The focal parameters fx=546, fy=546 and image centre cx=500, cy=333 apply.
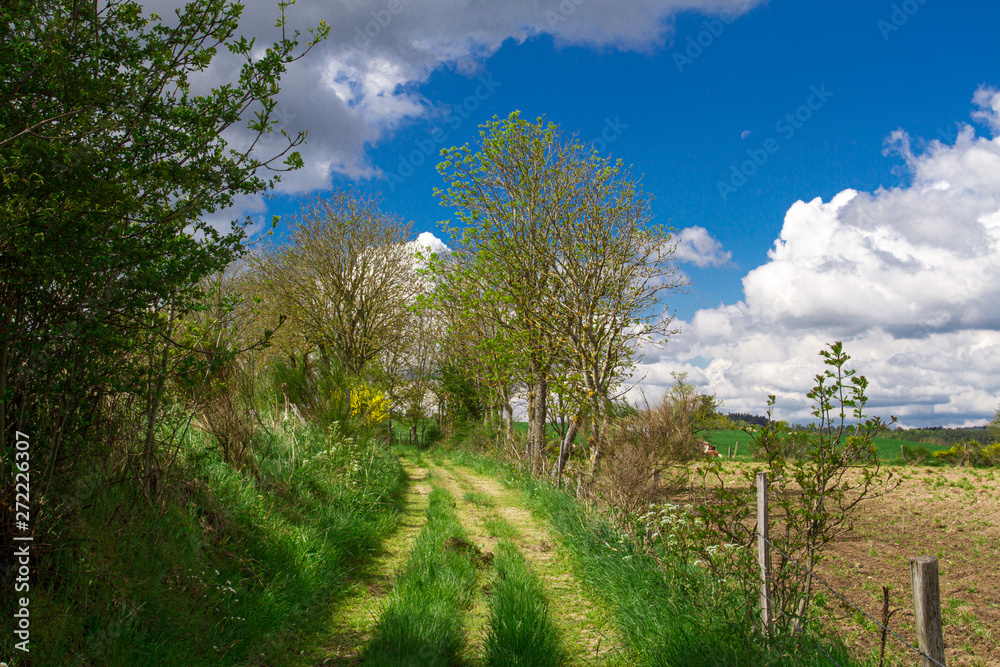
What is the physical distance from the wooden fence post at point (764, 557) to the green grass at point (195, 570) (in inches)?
132

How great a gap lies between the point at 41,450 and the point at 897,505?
19434 mm

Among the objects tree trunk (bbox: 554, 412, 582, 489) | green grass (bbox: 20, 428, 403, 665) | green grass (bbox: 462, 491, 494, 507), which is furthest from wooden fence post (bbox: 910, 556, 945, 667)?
tree trunk (bbox: 554, 412, 582, 489)

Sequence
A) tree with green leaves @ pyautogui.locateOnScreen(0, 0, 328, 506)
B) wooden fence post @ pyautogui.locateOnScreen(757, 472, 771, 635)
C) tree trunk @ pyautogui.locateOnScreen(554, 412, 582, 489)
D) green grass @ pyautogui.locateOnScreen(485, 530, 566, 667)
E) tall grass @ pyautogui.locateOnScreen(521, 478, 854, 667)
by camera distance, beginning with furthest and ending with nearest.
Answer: tree trunk @ pyautogui.locateOnScreen(554, 412, 582, 489) → wooden fence post @ pyautogui.locateOnScreen(757, 472, 771, 635) → green grass @ pyautogui.locateOnScreen(485, 530, 566, 667) → tall grass @ pyautogui.locateOnScreen(521, 478, 854, 667) → tree with green leaves @ pyautogui.locateOnScreen(0, 0, 328, 506)

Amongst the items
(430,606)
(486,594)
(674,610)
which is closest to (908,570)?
(674,610)

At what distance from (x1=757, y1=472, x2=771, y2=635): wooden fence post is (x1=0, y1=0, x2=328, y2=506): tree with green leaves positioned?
405 cm

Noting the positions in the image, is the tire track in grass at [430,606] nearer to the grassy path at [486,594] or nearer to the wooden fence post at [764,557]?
the grassy path at [486,594]

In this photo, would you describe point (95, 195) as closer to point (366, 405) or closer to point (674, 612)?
point (674, 612)

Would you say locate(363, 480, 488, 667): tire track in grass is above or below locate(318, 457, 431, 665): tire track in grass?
above

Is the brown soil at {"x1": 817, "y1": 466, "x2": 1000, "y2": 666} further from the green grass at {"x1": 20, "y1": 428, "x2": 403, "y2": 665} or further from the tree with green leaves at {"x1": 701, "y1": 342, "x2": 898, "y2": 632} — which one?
the green grass at {"x1": 20, "y1": 428, "x2": 403, "y2": 665}

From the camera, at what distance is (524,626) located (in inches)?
152

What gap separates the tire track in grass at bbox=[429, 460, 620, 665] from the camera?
4250 millimetres

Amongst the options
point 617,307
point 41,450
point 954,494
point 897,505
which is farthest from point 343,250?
point 954,494

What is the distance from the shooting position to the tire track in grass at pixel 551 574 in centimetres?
425

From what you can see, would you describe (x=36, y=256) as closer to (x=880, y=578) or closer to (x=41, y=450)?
(x=41, y=450)
